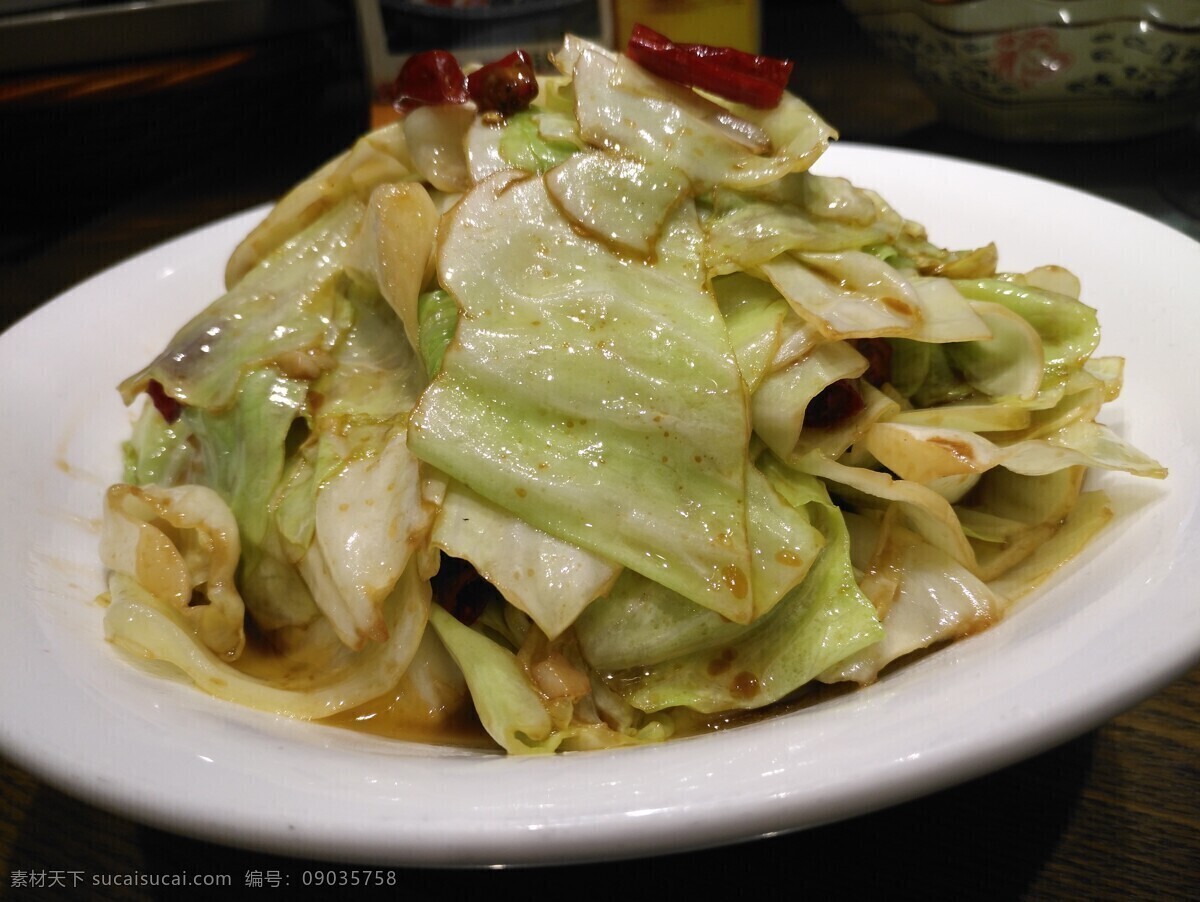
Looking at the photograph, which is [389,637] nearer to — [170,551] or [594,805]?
[170,551]

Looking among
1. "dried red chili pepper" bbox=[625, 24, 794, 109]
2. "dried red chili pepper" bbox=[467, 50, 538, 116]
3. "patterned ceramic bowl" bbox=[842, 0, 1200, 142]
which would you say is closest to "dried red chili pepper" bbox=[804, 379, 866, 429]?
"dried red chili pepper" bbox=[625, 24, 794, 109]

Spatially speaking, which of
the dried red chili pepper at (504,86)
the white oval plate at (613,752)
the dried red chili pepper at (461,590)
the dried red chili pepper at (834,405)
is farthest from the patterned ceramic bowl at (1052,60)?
the dried red chili pepper at (461,590)

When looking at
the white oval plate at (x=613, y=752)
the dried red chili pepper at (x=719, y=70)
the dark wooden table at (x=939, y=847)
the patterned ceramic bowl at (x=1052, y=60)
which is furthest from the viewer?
the patterned ceramic bowl at (x=1052, y=60)

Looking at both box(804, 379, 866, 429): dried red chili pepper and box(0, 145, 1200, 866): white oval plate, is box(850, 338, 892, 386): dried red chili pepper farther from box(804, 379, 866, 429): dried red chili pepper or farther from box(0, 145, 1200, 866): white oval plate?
box(0, 145, 1200, 866): white oval plate

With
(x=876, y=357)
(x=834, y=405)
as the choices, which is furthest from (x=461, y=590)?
(x=876, y=357)

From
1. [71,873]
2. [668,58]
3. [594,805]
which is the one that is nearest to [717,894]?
[594,805]

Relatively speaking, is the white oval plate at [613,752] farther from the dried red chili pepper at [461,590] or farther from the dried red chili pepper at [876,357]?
the dried red chili pepper at [876,357]
